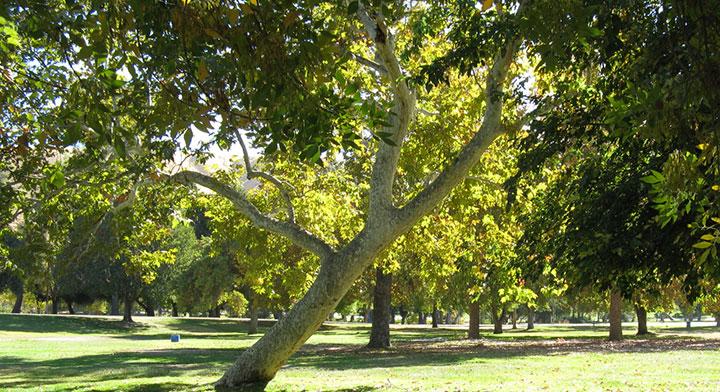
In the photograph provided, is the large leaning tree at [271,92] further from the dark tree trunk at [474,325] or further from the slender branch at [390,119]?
the dark tree trunk at [474,325]

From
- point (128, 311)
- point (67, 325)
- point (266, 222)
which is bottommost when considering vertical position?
point (67, 325)

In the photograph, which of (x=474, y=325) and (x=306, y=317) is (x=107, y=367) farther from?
(x=474, y=325)

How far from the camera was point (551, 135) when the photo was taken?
8.90m

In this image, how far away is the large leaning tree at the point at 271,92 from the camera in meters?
4.80

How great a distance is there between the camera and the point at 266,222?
1305 cm

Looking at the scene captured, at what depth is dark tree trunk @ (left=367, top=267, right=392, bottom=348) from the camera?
88.6 ft

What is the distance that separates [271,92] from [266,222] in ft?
27.0

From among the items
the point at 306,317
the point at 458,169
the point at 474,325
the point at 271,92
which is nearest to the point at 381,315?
the point at 474,325

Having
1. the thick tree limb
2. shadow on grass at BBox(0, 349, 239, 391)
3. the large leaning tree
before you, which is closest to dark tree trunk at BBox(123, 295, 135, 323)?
shadow on grass at BBox(0, 349, 239, 391)

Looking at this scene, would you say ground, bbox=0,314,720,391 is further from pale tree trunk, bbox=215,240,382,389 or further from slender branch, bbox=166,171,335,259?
slender branch, bbox=166,171,335,259

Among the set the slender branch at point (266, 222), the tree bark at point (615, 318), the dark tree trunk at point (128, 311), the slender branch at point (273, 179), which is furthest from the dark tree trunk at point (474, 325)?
the dark tree trunk at point (128, 311)

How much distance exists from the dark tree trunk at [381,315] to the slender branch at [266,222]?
557 inches

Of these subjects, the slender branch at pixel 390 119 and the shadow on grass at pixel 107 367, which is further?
the shadow on grass at pixel 107 367

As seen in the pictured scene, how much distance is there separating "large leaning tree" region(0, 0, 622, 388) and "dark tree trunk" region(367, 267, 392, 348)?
7.47m
